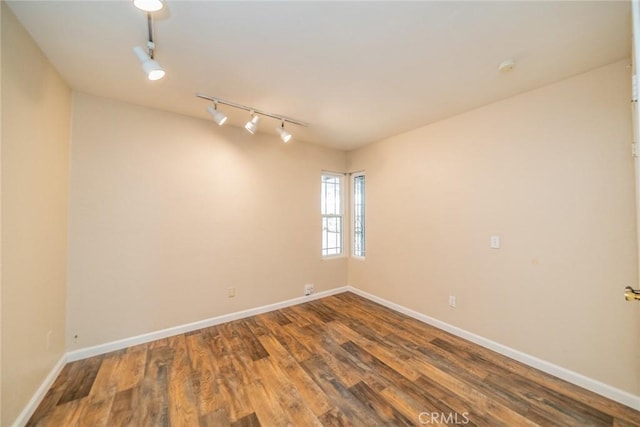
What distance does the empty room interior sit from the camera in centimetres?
143

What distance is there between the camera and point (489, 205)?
2342 mm

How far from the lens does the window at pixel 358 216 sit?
3961mm

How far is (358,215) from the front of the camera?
4.04 m

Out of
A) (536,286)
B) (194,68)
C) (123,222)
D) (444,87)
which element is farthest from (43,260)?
(536,286)

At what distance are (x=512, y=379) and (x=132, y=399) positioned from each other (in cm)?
292

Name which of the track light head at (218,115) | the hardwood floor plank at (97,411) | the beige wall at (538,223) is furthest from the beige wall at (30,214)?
the beige wall at (538,223)

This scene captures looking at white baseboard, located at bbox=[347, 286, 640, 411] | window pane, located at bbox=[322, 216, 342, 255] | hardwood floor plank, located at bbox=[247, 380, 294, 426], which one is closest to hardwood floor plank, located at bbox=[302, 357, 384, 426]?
hardwood floor plank, located at bbox=[247, 380, 294, 426]

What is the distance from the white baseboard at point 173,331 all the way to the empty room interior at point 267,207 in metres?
0.02

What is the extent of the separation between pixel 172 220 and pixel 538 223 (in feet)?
11.7

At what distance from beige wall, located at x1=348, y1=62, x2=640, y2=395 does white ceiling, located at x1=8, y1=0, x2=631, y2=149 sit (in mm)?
300

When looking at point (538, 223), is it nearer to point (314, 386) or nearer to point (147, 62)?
point (314, 386)

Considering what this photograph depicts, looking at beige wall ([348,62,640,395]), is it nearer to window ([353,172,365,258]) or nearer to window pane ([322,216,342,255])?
window ([353,172,365,258])

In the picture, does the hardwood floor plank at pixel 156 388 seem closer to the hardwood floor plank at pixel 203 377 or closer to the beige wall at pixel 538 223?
the hardwood floor plank at pixel 203 377

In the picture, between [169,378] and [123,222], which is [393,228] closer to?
[169,378]
